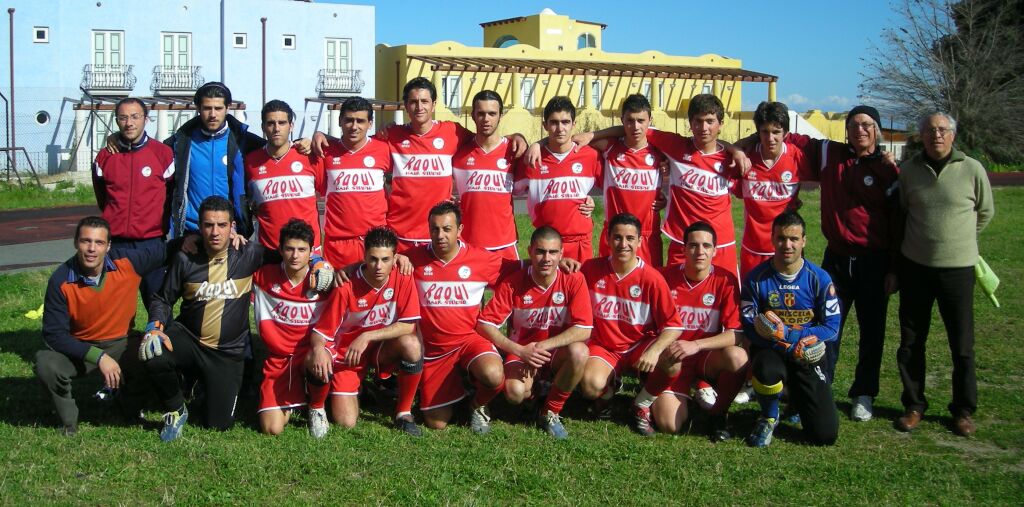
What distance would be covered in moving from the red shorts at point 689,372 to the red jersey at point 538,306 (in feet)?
2.15

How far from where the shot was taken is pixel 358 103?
21.6 ft

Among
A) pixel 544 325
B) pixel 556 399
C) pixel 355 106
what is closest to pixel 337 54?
pixel 355 106

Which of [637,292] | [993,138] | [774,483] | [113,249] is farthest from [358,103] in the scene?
[993,138]

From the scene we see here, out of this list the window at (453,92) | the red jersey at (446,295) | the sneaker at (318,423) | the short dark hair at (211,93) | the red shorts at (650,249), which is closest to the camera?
the sneaker at (318,423)

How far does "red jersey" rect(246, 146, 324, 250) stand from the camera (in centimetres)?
653

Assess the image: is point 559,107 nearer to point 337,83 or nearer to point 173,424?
point 173,424

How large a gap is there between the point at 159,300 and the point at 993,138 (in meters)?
35.8

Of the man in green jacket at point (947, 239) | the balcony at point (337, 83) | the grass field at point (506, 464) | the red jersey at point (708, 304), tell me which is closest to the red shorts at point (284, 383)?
the grass field at point (506, 464)

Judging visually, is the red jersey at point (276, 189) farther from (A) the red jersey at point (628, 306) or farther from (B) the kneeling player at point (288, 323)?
(A) the red jersey at point (628, 306)

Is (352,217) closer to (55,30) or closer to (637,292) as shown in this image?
(637,292)

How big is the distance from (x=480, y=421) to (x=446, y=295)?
0.87m

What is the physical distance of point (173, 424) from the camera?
5609 millimetres

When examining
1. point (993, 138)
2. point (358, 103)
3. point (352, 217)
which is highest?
point (993, 138)

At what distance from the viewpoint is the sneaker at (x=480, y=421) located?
5.75 m
